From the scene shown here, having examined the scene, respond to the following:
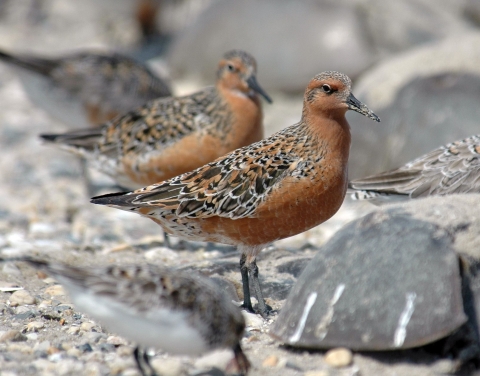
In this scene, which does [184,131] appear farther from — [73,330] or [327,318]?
[327,318]

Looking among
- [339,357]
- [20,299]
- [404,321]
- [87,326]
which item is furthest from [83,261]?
[404,321]

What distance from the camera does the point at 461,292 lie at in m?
5.52

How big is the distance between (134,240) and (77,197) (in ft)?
6.27

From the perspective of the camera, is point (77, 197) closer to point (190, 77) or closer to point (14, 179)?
point (14, 179)

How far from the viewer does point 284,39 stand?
1430 cm

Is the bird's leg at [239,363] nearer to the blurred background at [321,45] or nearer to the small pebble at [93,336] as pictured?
Result: the small pebble at [93,336]

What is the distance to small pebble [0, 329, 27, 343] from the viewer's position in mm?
5891

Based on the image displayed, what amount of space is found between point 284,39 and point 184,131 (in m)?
5.91

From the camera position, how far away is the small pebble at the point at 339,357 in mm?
5324

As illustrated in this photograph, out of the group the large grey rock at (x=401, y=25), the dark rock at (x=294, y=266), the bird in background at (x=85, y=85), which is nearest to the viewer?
the dark rock at (x=294, y=266)

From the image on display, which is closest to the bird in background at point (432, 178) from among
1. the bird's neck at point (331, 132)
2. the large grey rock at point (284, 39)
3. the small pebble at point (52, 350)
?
the bird's neck at point (331, 132)

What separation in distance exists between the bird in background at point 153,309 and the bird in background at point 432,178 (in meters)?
3.48

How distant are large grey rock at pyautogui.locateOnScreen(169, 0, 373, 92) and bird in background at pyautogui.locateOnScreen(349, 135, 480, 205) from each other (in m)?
5.69

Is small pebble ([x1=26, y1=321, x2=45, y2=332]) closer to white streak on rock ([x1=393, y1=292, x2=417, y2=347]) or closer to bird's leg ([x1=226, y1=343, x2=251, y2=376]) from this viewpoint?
bird's leg ([x1=226, y1=343, x2=251, y2=376])
